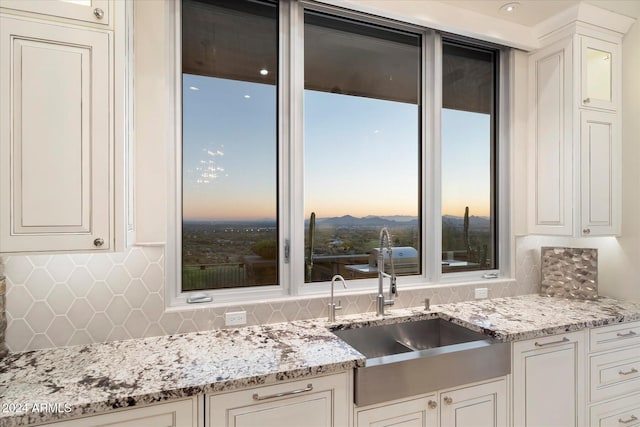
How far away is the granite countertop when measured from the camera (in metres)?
1.17

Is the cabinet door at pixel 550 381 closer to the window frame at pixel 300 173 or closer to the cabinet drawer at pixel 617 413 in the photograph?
the cabinet drawer at pixel 617 413

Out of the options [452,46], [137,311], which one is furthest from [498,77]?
[137,311]

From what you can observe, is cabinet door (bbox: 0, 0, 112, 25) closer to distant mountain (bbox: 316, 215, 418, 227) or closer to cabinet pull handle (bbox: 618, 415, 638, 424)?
distant mountain (bbox: 316, 215, 418, 227)

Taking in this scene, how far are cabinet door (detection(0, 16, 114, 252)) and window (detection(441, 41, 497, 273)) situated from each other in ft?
6.79

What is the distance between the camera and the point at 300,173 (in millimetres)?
2086

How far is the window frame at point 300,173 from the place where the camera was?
73.1 inches

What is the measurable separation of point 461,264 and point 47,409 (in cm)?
240

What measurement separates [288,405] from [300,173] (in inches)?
47.8

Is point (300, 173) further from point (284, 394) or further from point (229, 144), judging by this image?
point (284, 394)

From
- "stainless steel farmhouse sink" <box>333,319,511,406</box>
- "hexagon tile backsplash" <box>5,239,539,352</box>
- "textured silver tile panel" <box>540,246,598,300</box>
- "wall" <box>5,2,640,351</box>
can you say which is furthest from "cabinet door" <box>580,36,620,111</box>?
"hexagon tile backsplash" <box>5,239,539,352</box>

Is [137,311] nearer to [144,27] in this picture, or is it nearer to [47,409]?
[47,409]

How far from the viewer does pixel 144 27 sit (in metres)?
1.73

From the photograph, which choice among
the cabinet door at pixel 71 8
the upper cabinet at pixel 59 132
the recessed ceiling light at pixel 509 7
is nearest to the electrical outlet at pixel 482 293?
the recessed ceiling light at pixel 509 7

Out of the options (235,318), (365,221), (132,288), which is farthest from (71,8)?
(365,221)
